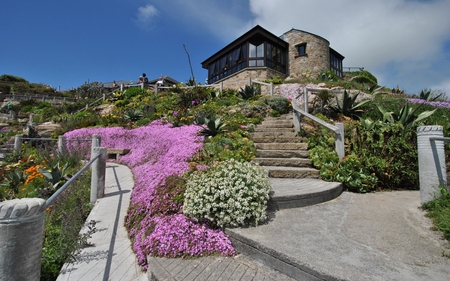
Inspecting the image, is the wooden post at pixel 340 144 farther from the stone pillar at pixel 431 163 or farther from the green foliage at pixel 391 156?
the stone pillar at pixel 431 163

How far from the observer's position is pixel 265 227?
2447 mm

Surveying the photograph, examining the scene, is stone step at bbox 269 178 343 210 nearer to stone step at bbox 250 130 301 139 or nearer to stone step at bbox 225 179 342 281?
stone step at bbox 225 179 342 281

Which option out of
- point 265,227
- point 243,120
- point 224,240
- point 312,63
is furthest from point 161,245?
point 312,63

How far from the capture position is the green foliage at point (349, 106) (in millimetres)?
7578

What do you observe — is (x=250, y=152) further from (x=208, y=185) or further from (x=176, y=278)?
(x=176, y=278)

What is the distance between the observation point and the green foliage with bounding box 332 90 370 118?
7578 mm

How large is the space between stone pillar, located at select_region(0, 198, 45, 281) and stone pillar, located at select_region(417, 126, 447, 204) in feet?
13.5

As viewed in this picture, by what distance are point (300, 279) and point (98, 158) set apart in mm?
3737

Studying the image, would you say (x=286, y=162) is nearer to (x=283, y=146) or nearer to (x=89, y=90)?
(x=283, y=146)

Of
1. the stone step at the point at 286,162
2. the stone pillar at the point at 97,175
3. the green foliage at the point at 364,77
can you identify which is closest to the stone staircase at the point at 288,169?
the stone step at the point at 286,162

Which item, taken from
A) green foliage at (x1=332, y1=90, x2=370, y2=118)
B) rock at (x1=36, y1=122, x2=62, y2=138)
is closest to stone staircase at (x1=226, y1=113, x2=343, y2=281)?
green foliage at (x1=332, y1=90, x2=370, y2=118)

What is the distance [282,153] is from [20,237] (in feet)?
15.3

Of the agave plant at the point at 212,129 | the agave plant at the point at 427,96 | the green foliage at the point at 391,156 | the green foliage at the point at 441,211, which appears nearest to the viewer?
the green foliage at the point at 441,211

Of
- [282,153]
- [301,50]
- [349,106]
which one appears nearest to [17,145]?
[282,153]
